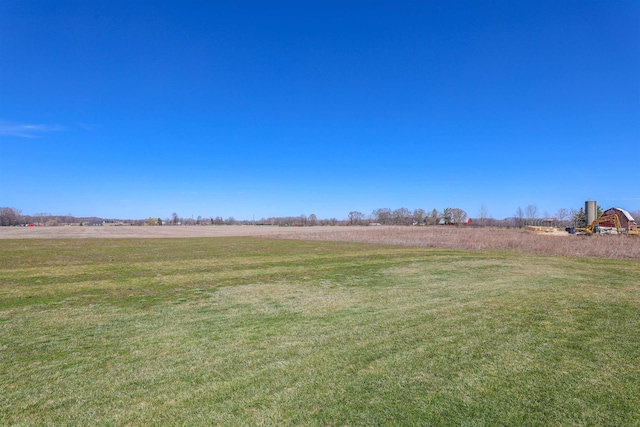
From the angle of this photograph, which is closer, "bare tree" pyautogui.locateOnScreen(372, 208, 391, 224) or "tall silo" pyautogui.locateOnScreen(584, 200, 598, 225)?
"tall silo" pyautogui.locateOnScreen(584, 200, 598, 225)

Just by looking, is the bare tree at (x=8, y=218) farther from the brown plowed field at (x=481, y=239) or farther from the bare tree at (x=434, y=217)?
the bare tree at (x=434, y=217)

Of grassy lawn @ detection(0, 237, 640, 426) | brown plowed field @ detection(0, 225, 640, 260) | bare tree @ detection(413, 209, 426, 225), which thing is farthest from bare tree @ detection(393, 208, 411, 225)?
grassy lawn @ detection(0, 237, 640, 426)

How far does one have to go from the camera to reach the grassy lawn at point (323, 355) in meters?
2.99

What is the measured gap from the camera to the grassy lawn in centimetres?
299

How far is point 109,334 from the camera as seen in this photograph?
17.0ft

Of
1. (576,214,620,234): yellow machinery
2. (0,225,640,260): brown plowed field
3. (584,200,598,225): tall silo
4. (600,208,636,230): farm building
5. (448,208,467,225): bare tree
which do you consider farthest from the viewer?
(448,208,467,225): bare tree

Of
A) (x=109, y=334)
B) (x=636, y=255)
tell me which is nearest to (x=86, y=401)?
(x=109, y=334)

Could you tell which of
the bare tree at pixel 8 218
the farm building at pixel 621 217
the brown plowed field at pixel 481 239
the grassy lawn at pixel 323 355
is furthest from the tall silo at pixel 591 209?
the bare tree at pixel 8 218

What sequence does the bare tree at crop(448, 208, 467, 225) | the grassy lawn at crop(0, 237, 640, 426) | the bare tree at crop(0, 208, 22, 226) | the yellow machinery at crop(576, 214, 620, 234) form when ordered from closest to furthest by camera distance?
the grassy lawn at crop(0, 237, 640, 426), the yellow machinery at crop(576, 214, 620, 234), the bare tree at crop(0, 208, 22, 226), the bare tree at crop(448, 208, 467, 225)

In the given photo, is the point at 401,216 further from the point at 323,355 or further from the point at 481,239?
A: the point at 323,355

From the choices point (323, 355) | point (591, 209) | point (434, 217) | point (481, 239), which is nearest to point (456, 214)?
point (434, 217)

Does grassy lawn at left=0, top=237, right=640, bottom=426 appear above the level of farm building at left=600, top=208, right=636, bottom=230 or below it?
below

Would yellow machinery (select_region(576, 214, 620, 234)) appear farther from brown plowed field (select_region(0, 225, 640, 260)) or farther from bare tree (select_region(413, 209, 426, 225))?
bare tree (select_region(413, 209, 426, 225))

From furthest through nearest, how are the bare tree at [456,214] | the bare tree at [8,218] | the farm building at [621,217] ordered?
the bare tree at [456,214] < the bare tree at [8,218] < the farm building at [621,217]
